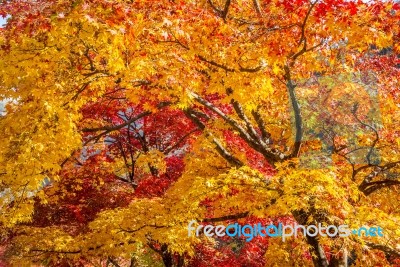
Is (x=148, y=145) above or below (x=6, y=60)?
above

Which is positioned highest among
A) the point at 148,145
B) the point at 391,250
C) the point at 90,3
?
the point at 148,145

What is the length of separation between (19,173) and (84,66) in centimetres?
208

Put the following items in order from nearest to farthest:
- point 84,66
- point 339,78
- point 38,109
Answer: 1. point 38,109
2. point 84,66
3. point 339,78

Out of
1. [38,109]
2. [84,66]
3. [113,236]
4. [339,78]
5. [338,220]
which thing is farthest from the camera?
[339,78]

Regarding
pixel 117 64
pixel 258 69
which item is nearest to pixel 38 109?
pixel 117 64

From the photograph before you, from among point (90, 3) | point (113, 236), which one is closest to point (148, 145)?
point (113, 236)

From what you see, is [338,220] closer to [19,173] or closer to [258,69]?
[258,69]

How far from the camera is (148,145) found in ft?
40.1

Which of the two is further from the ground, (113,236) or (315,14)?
(315,14)

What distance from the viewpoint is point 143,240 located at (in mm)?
6211

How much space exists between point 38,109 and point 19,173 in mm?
1051

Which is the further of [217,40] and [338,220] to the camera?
[217,40]

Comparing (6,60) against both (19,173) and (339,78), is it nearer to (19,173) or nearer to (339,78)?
(19,173)

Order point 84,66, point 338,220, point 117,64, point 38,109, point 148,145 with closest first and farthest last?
1. point 338,220
2. point 117,64
3. point 38,109
4. point 84,66
5. point 148,145
